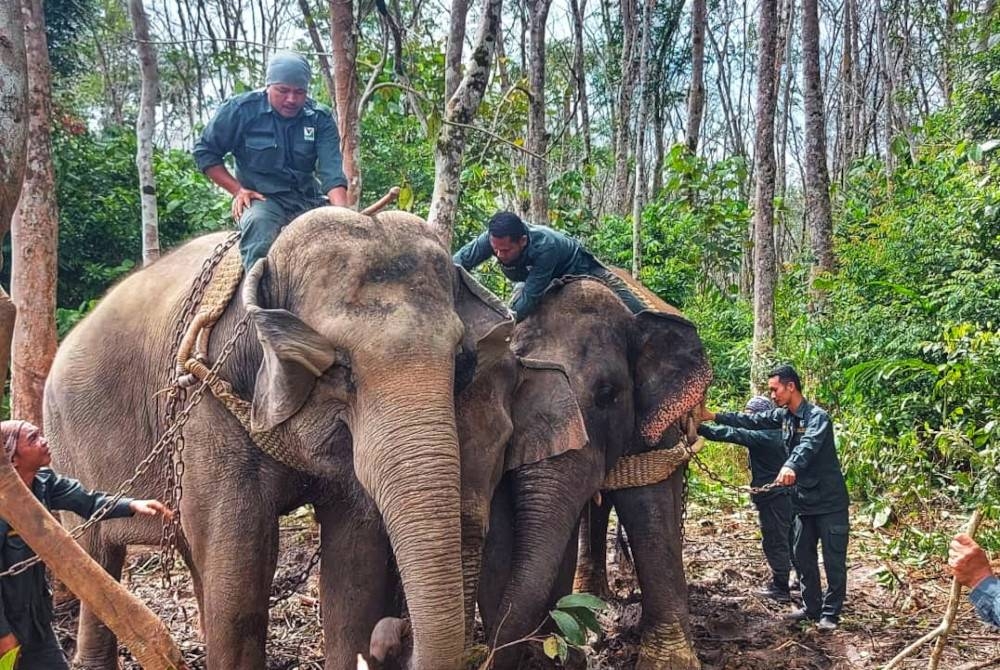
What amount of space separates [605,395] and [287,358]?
7.23 ft

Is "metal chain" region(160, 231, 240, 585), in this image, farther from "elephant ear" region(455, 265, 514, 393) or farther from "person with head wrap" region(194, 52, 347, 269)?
"elephant ear" region(455, 265, 514, 393)

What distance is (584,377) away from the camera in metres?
4.81

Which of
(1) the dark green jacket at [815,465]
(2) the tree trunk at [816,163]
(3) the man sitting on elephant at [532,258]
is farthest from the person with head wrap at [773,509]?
(2) the tree trunk at [816,163]

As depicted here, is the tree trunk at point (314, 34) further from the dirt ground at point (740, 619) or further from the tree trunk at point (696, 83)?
the tree trunk at point (696, 83)

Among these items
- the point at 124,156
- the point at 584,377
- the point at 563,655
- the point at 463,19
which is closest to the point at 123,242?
the point at 124,156

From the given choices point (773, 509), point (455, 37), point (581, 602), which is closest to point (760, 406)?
point (773, 509)

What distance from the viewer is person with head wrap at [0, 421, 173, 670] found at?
328 cm

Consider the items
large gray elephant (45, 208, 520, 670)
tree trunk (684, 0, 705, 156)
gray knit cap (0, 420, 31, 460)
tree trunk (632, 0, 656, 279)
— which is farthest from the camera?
tree trunk (684, 0, 705, 156)

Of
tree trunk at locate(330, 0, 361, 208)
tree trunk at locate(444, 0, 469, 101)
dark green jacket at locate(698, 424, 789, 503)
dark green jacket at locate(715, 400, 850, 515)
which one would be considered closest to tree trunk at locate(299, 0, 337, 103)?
tree trunk at locate(330, 0, 361, 208)

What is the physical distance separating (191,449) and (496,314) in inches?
52.2

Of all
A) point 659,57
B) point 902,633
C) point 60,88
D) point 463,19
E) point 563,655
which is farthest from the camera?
point 659,57

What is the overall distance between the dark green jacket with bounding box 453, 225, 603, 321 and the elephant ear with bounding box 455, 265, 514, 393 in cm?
121

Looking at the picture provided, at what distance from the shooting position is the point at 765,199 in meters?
11.0

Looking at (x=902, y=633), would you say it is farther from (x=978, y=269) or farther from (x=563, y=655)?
(x=978, y=269)
